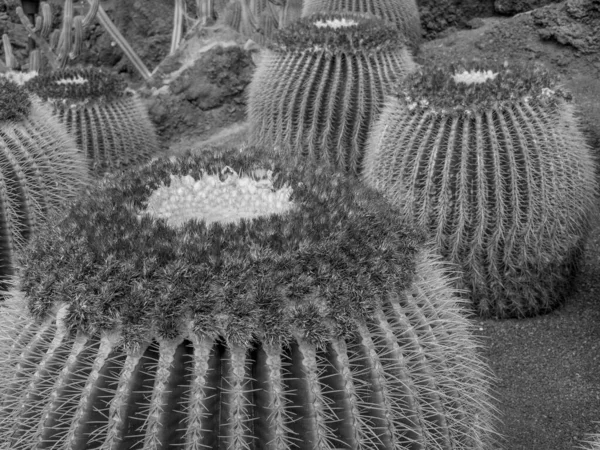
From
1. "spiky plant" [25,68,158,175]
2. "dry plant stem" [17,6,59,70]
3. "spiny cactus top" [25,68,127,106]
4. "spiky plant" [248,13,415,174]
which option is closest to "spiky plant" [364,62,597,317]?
"spiky plant" [248,13,415,174]

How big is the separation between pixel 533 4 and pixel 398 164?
6.06 meters

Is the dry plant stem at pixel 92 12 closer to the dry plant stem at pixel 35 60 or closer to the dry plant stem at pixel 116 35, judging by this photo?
the dry plant stem at pixel 116 35

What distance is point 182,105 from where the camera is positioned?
8.02 m

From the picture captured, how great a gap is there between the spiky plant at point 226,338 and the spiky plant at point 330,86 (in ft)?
10.7

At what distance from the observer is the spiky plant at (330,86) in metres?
5.34

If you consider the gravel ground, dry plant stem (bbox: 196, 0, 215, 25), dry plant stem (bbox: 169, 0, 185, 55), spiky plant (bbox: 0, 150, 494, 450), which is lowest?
the gravel ground

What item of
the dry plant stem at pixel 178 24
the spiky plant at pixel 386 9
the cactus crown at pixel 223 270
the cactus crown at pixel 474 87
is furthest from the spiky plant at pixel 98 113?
the cactus crown at pixel 223 270

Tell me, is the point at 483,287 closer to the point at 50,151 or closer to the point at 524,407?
the point at 524,407

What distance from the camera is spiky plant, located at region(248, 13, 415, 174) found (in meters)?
5.34

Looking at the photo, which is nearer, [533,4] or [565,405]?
[565,405]

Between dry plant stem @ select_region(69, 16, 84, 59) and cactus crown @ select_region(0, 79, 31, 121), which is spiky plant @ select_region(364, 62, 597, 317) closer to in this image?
cactus crown @ select_region(0, 79, 31, 121)

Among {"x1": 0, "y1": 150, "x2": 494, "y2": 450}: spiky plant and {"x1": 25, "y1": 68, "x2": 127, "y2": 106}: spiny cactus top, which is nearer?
{"x1": 0, "y1": 150, "x2": 494, "y2": 450}: spiky plant

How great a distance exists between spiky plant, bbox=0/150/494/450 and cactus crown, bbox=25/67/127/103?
4.15 meters

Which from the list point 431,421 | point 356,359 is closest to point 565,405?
point 431,421
